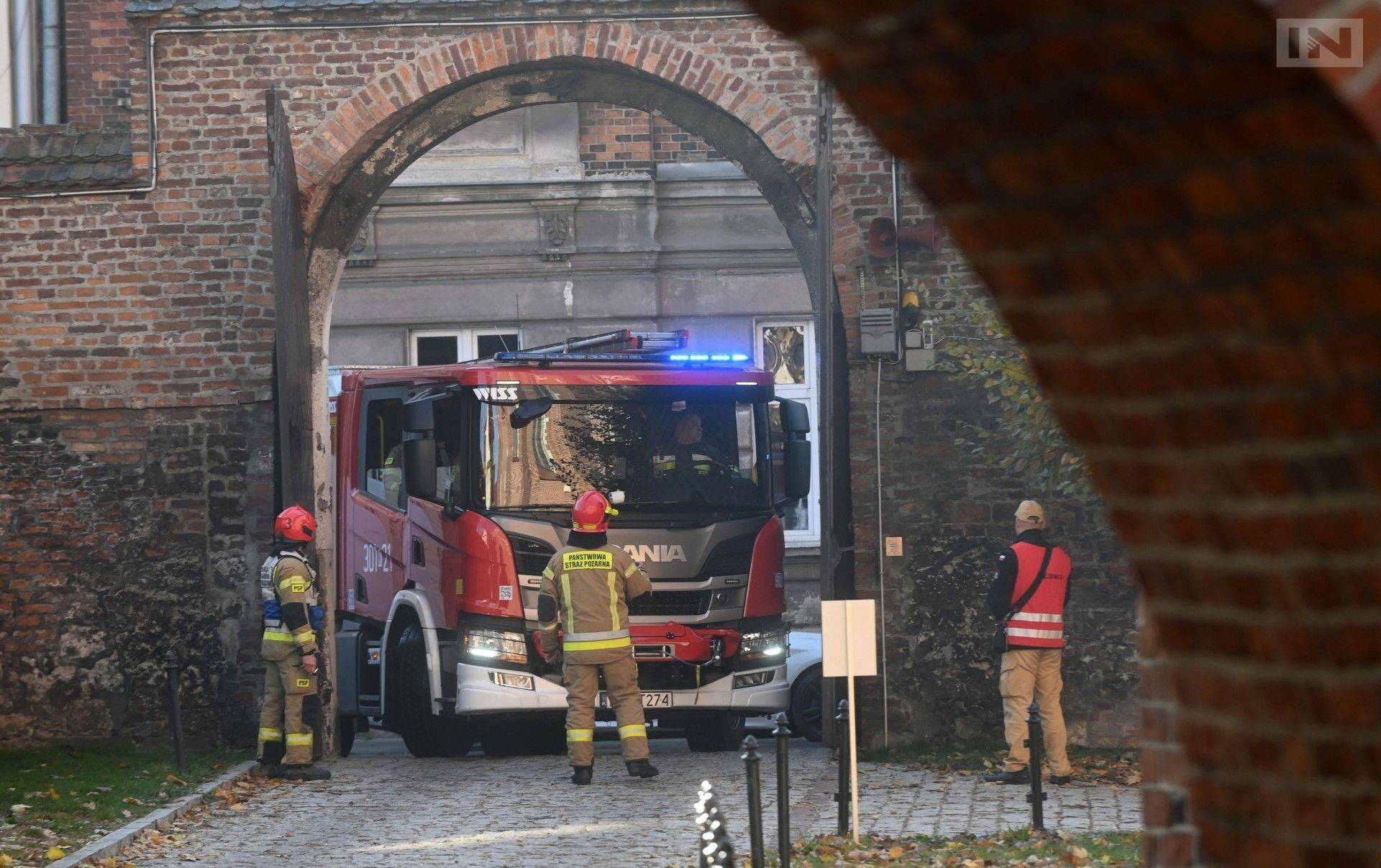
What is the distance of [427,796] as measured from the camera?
38.1 feet

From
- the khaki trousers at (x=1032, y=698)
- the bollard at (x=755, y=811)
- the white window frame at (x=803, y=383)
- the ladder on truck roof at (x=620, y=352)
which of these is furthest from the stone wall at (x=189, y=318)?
the white window frame at (x=803, y=383)

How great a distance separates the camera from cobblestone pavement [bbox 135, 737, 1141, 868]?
9234 mm

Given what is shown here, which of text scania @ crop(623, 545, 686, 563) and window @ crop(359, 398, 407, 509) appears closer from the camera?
text scania @ crop(623, 545, 686, 563)

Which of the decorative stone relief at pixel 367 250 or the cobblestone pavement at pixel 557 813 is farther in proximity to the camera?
the decorative stone relief at pixel 367 250

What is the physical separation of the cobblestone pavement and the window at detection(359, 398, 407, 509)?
7.11 ft

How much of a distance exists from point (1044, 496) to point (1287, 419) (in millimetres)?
12266

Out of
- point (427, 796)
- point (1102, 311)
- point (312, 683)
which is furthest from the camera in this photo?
point (312, 683)

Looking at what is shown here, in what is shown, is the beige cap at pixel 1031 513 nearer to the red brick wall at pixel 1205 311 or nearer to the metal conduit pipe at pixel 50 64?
the red brick wall at pixel 1205 311

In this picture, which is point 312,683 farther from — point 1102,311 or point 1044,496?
point 1102,311

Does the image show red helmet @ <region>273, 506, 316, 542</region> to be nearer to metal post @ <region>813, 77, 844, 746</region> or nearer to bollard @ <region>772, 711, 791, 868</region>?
metal post @ <region>813, 77, 844, 746</region>

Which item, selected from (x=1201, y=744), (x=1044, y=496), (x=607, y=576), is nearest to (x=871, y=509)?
(x=1044, y=496)

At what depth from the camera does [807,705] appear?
14.6 meters

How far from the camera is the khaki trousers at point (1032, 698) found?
38.2ft

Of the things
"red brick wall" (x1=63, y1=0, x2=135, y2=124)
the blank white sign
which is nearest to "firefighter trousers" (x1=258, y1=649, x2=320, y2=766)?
the blank white sign
